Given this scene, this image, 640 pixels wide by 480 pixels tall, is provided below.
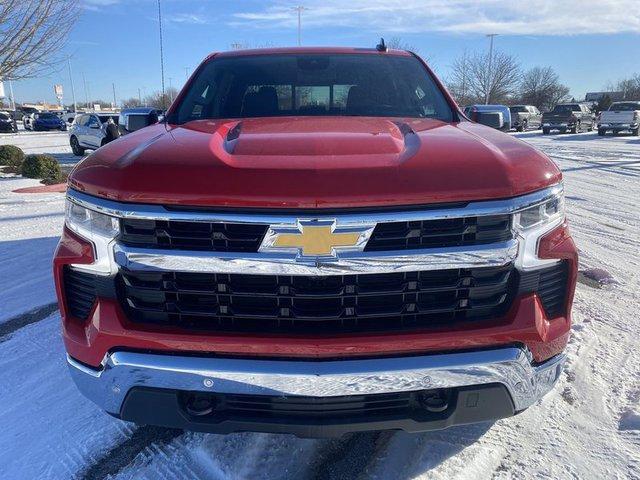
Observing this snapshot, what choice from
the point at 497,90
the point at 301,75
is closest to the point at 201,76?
the point at 301,75

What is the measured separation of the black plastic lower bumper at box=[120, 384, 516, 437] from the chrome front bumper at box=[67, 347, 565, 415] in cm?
5

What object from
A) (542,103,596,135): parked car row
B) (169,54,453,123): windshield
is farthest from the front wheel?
(542,103,596,135): parked car row

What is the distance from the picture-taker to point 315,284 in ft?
5.75

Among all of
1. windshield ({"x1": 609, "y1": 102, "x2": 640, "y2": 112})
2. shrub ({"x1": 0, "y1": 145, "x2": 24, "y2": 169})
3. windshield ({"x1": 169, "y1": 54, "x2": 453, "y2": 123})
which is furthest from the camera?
windshield ({"x1": 609, "y1": 102, "x2": 640, "y2": 112})

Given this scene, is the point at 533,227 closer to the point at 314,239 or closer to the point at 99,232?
the point at 314,239

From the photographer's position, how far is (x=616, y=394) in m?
2.71

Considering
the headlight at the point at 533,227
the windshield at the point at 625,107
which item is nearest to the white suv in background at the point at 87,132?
the headlight at the point at 533,227

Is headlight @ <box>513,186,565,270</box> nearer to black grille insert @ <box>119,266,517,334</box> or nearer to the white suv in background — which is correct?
black grille insert @ <box>119,266,517,334</box>

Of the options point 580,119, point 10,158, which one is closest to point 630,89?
point 580,119

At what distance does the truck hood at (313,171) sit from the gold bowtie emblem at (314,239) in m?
0.09

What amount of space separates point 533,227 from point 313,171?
821 mm

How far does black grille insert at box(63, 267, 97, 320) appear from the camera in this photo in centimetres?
188

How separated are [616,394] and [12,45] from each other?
12823mm

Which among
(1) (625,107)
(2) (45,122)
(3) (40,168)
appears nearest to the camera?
(3) (40,168)
